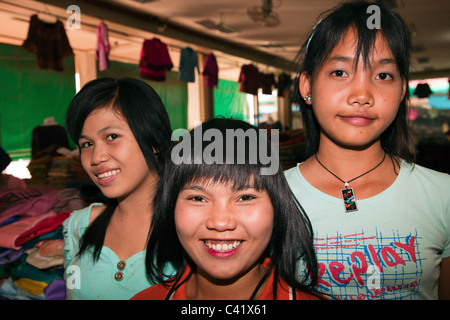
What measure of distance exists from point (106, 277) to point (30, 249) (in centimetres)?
90

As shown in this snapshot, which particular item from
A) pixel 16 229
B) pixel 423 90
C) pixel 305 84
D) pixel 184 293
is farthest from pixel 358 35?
pixel 423 90

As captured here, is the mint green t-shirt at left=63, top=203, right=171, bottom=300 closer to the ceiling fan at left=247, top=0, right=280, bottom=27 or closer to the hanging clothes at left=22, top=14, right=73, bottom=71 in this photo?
the hanging clothes at left=22, top=14, right=73, bottom=71

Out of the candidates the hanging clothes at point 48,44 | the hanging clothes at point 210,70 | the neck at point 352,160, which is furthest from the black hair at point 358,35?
the hanging clothes at point 210,70

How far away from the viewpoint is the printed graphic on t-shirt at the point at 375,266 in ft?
3.22

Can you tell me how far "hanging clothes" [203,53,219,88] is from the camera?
6.37 m

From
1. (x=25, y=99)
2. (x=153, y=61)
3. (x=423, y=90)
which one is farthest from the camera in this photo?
(x=423, y=90)

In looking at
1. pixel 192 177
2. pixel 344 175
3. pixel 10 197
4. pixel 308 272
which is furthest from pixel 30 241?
pixel 344 175

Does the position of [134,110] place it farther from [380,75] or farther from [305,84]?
[380,75]

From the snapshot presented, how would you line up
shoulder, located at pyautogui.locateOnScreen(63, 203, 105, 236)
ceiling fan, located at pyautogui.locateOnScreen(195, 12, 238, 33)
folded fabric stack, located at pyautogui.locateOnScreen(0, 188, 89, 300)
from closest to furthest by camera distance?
1. shoulder, located at pyautogui.locateOnScreen(63, 203, 105, 236)
2. folded fabric stack, located at pyautogui.locateOnScreen(0, 188, 89, 300)
3. ceiling fan, located at pyautogui.locateOnScreen(195, 12, 238, 33)

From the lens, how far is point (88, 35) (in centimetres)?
489

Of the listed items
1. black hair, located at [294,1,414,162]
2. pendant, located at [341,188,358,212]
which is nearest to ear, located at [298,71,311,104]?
black hair, located at [294,1,414,162]

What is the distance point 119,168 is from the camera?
1.14m

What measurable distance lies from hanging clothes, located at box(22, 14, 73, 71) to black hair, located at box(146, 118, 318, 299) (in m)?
3.25
